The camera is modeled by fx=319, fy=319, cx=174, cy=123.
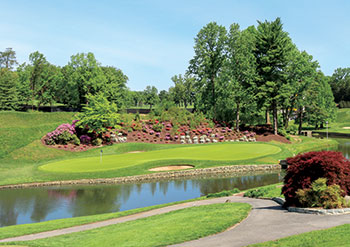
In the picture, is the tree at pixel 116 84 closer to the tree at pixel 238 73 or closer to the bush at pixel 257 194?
the tree at pixel 238 73

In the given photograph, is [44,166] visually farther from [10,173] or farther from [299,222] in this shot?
[299,222]

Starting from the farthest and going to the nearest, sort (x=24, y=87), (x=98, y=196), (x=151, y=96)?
1. (x=151, y=96)
2. (x=24, y=87)
3. (x=98, y=196)

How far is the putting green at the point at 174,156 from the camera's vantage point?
36.2 meters

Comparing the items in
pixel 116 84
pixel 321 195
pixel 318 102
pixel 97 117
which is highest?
pixel 116 84

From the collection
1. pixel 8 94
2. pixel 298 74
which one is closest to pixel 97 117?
pixel 8 94

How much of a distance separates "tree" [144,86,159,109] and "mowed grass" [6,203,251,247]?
461 feet

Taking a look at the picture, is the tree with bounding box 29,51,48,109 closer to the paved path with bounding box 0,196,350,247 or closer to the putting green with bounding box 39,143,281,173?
the putting green with bounding box 39,143,281,173

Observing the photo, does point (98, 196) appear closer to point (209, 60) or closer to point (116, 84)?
point (209, 60)

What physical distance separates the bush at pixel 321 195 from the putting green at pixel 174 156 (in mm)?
23554

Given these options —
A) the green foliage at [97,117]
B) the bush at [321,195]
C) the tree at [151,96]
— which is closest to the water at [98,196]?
the bush at [321,195]

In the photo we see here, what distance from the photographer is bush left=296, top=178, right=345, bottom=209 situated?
48.7ft

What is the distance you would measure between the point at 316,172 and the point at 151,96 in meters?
147

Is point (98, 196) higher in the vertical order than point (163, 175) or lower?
lower

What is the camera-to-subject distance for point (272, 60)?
62.3m
